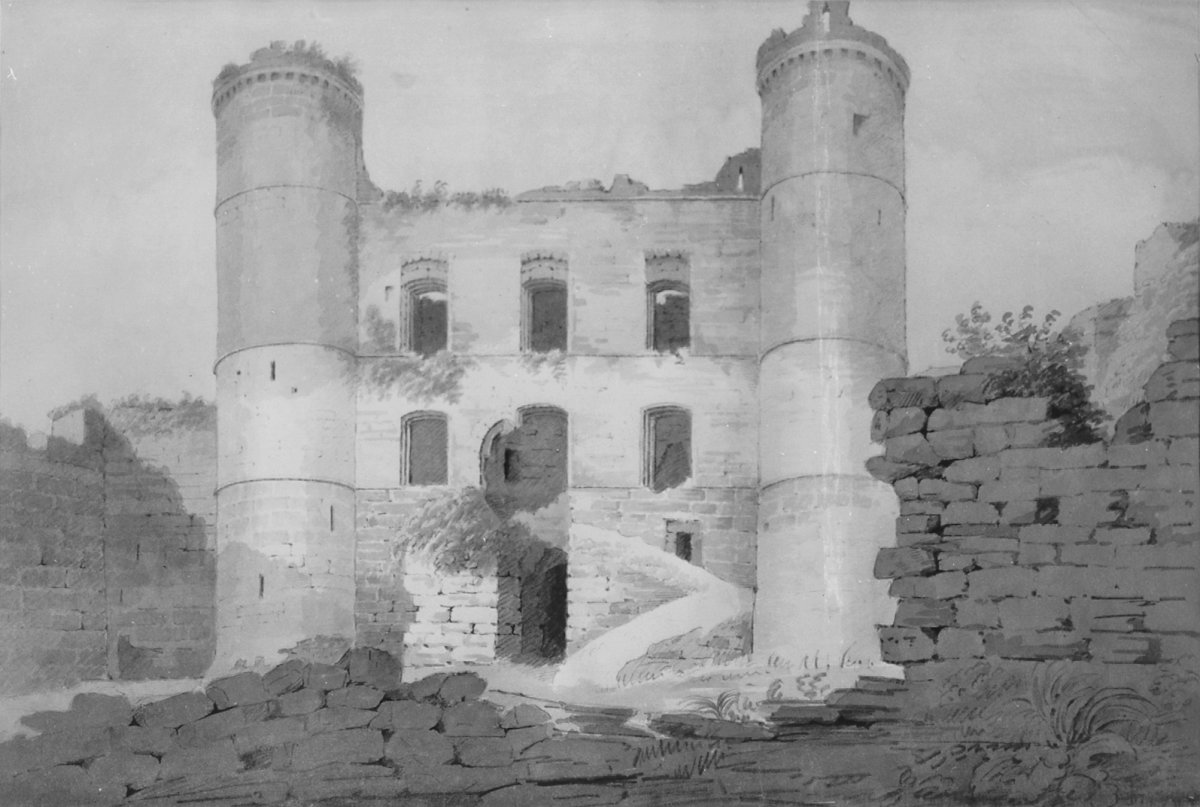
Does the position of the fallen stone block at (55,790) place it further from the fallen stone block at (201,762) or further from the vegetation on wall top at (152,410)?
the vegetation on wall top at (152,410)

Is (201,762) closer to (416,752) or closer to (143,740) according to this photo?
(143,740)

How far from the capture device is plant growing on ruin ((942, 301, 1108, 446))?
717 cm

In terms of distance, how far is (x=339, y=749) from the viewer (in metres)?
7.13

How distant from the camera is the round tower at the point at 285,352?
24.2 feet

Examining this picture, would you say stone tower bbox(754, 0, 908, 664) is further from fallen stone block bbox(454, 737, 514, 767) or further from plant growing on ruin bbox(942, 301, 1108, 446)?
fallen stone block bbox(454, 737, 514, 767)

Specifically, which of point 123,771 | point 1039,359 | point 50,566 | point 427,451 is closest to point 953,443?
point 1039,359

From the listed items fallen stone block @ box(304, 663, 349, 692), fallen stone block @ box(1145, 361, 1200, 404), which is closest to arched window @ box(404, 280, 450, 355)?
fallen stone block @ box(304, 663, 349, 692)

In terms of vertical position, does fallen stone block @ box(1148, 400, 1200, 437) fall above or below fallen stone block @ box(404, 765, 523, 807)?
above

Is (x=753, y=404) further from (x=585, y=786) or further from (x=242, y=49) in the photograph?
(x=242, y=49)

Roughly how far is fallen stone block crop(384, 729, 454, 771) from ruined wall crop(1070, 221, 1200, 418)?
9.85 ft

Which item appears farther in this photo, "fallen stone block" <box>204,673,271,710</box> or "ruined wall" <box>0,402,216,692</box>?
"ruined wall" <box>0,402,216,692</box>

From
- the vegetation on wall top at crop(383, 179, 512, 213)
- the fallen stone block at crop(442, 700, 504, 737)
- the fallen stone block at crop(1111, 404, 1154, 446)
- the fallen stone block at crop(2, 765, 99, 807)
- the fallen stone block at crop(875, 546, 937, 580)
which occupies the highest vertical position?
the vegetation on wall top at crop(383, 179, 512, 213)

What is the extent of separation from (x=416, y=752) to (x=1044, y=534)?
2.67 m

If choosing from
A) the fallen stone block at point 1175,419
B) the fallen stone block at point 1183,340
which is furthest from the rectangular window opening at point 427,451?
the fallen stone block at point 1183,340
